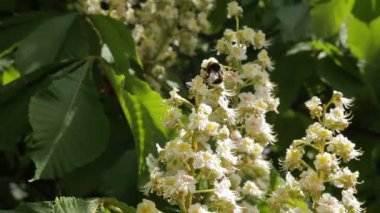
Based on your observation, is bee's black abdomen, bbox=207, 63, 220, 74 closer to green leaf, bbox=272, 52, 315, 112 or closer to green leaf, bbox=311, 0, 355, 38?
green leaf, bbox=311, 0, 355, 38

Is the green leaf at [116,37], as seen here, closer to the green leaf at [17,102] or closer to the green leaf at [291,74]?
the green leaf at [17,102]

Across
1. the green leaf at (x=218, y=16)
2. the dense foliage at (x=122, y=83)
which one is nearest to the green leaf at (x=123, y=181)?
the dense foliage at (x=122, y=83)

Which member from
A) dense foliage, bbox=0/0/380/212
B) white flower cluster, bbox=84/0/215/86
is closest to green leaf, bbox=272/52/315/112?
dense foliage, bbox=0/0/380/212

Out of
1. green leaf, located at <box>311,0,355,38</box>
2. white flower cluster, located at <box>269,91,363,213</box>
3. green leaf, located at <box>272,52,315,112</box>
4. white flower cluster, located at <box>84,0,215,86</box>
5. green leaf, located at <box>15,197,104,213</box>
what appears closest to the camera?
green leaf, located at <box>15,197,104,213</box>

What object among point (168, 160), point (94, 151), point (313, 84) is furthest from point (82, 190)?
point (313, 84)

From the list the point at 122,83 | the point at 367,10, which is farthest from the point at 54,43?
the point at 367,10

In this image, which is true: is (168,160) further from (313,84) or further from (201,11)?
(313,84)

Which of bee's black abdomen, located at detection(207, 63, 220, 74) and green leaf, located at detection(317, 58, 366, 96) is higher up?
bee's black abdomen, located at detection(207, 63, 220, 74)
